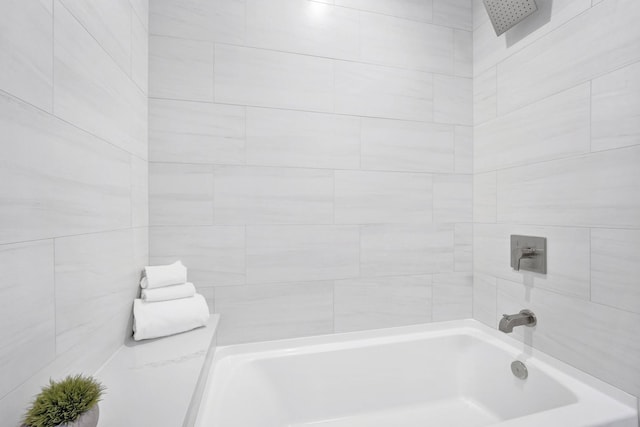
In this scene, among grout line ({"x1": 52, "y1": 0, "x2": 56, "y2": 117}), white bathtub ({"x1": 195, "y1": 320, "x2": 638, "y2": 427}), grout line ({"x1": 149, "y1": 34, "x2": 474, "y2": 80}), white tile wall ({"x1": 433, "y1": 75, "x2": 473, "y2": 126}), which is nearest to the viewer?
grout line ({"x1": 52, "y1": 0, "x2": 56, "y2": 117})

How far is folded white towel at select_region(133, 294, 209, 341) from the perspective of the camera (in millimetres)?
1126

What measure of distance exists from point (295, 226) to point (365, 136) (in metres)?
0.57

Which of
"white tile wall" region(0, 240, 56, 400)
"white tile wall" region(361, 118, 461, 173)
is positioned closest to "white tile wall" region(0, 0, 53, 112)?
"white tile wall" region(0, 240, 56, 400)

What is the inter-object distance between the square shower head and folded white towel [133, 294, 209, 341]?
1801mm

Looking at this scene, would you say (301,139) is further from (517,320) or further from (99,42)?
(517,320)

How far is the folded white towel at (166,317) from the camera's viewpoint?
1126 millimetres

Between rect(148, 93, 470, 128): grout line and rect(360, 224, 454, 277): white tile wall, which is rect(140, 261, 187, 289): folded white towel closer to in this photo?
rect(148, 93, 470, 128): grout line

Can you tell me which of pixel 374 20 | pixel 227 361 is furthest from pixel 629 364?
pixel 374 20

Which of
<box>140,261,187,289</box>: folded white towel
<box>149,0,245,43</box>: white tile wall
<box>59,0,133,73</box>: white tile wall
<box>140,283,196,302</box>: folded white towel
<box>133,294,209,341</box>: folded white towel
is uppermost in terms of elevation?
<box>149,0,245,43</box>: white tile wall

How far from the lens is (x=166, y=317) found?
1.16 meters

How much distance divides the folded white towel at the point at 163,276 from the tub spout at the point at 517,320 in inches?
52.2

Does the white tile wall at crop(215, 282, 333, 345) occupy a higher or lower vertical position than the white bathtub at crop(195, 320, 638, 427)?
higher

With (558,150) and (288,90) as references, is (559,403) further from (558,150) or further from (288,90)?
(288,90)

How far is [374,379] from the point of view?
1.49 meters
